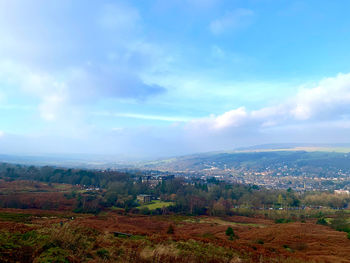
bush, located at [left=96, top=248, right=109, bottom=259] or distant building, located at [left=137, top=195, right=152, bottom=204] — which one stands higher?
A: bush, located at [left=96, top=248, right=109, bottom=259]

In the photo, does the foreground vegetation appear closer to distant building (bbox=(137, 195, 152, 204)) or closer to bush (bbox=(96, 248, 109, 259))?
bush (bbox=(96, 248, 109, 259))

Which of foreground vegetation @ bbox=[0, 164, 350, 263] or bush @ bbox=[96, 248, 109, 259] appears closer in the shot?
bush @ bbox=[96, 248, 109, 259]

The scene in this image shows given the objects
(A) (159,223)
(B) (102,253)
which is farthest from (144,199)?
(B) (102,253)

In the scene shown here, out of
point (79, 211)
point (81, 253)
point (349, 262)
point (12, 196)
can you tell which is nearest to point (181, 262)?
point (81, 253)

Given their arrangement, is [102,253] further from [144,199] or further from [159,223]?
[144,199]

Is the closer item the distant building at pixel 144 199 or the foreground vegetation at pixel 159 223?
the foreground vegetation at pixel 159 223

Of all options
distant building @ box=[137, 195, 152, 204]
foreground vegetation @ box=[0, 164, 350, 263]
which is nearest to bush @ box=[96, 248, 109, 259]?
foreground vegetation @ box=[0, 164, 350, 263]

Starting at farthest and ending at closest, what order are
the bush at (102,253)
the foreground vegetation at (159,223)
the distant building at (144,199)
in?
the distant building at (144,199) → the foreground vegetation at (159,223) → the bush at (102,253)

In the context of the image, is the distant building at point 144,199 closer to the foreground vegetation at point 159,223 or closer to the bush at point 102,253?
the foreground vegetation at point 159,223

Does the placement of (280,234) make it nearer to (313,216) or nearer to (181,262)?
(181,262)

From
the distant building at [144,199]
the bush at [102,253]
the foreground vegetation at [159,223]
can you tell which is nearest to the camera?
the bush at [102,253]

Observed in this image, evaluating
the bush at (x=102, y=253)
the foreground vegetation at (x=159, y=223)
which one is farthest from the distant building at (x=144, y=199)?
the bush at (x=102, y=253)
